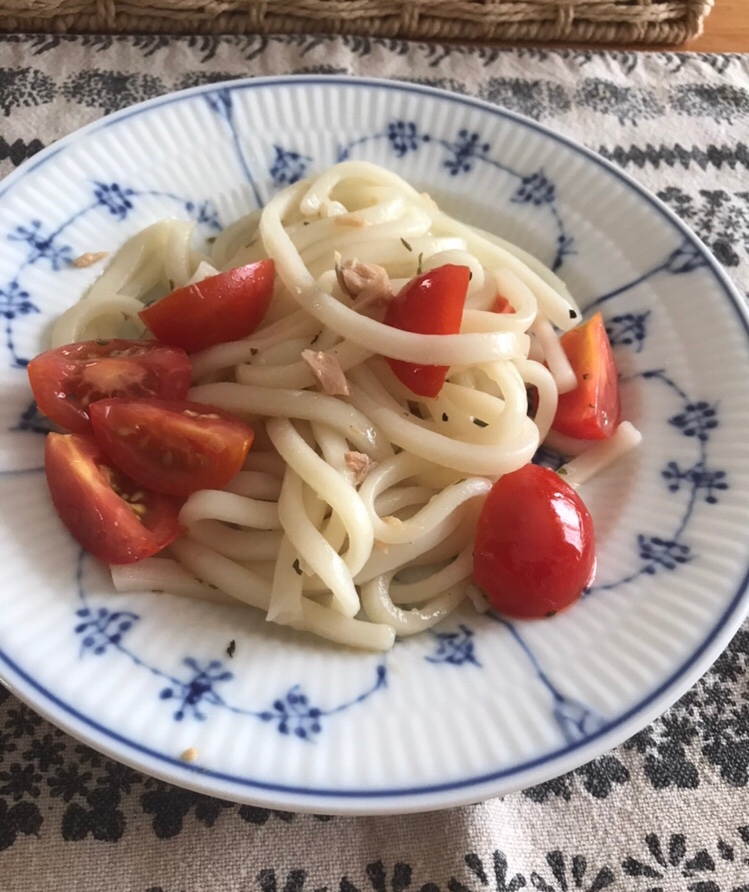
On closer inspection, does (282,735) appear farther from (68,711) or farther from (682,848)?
(682,848)

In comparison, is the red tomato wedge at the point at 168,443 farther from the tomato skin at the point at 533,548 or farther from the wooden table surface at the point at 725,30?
the wooden table surface at the point at 725,30

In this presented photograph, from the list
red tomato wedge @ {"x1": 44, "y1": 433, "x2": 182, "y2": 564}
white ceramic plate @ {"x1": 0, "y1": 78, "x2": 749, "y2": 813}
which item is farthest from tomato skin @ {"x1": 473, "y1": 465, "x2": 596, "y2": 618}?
red tomato wedge @ {"x1": 44, "y1": 433, "x2": 182, "y2": 564}

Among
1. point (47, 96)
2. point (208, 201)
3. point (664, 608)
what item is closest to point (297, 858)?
→ point (664, 608)

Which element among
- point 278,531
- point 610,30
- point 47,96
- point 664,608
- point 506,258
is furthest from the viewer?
point 610,30

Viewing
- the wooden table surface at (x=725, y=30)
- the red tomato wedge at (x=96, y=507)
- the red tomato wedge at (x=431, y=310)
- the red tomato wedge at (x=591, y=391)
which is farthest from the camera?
the wooden table surface at (x=725, y=30)

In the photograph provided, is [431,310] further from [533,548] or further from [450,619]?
[450,619]

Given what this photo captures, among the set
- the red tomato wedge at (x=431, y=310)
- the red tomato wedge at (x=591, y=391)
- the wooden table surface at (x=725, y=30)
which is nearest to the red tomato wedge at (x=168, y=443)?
the red tomato wedge at (x=431, y=310)
